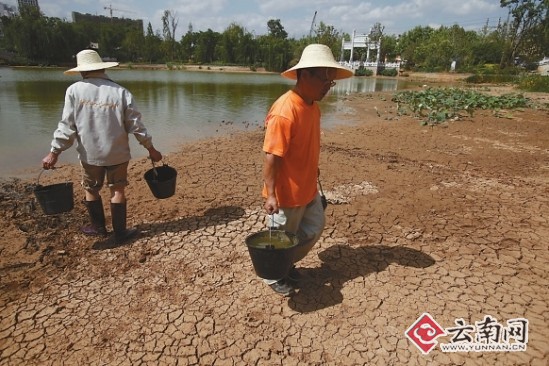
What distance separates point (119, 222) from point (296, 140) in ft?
7.18

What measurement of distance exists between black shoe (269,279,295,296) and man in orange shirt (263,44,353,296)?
36cm

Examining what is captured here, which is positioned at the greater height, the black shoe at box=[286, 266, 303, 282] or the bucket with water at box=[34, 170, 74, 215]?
the bucket with water at box=[34, 170, 74, 215]

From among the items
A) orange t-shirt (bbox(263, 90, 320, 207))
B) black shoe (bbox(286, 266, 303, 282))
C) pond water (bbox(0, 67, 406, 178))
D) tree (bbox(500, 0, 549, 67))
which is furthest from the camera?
tree (bbox(500, 0, 549, 67))

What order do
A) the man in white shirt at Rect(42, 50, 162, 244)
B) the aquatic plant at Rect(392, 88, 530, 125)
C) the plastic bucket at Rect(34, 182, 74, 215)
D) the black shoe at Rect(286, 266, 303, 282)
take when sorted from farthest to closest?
the aquatic plant at Rect(392, 88, 530, 125)
the plastic bucket at Rect(34, 182, 74, 215)
the man in white shirt at Rect(42, 50, 162, 244)
the black shoe at Rect(286, 266, 303, 282)

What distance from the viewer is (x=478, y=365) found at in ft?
7.11

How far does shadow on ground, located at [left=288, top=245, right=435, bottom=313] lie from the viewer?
2748mm

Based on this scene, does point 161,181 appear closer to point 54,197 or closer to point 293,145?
point 54,197

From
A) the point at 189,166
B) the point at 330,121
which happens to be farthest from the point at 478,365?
the point at 330,121

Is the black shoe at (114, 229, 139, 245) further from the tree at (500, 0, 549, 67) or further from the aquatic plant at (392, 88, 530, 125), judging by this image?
the tree at (500, 0, 549, 67)

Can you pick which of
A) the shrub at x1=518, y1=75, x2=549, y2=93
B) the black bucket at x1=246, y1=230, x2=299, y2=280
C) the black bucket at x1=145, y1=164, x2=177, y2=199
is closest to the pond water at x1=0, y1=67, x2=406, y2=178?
the black bucket at x1=145, y1=164, x2=177, y2=199

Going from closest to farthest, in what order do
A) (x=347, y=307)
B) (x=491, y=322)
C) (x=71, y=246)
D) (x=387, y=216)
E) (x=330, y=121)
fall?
(x=491, y=322)
(x=347, y=307)
(x=71, y=246)
(x=387, y=216)
(x=330, y=121)

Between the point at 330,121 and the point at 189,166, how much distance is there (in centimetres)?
715

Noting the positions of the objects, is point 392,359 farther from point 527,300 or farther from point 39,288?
point 39,288

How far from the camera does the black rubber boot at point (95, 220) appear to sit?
3440 millimetres
